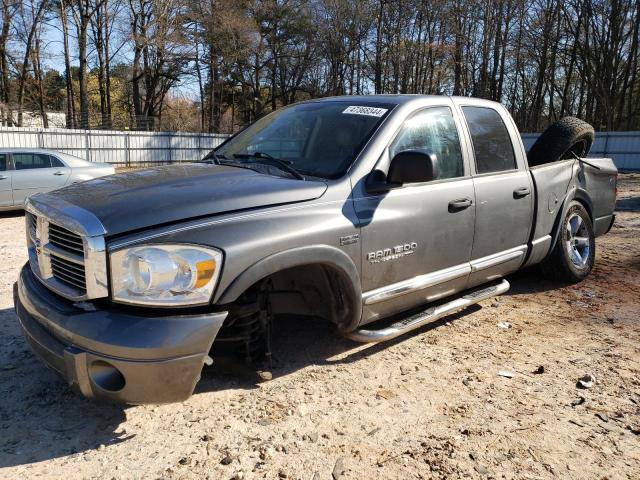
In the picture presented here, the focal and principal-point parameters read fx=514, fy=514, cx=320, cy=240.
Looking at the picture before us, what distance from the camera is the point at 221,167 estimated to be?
3369 mm

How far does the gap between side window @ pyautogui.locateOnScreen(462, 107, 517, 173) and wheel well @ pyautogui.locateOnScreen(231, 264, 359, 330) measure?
1.68 meters

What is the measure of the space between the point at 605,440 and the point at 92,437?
2666 mm

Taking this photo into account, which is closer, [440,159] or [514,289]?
[440,159]

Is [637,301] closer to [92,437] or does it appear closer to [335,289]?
[335,289]

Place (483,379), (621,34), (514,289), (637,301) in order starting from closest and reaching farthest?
(483,379) → (637,301) → (514,289) → (621,34)

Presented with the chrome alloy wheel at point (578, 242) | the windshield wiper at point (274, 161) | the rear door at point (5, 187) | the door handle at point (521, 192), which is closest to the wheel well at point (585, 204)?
the chrome alloy wheel at point (578, 242)

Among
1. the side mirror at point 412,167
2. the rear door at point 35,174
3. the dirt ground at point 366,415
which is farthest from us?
the rear door at point 35,174

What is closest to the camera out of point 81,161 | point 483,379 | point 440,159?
point 483,379

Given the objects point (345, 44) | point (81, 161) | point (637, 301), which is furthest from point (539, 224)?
point (345, 44)

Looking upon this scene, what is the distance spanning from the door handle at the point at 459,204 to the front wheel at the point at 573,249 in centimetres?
170

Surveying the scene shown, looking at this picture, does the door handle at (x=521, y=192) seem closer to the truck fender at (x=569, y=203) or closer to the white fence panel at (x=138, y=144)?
the truck fender at (x=569, y=203)

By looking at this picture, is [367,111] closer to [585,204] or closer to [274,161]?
[274,161]

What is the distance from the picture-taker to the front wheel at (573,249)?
5.06 metres

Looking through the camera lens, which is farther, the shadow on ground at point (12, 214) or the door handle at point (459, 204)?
the shadow on ground at point (12, 214)
